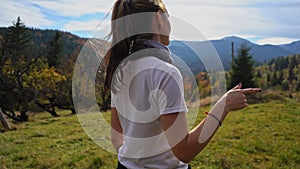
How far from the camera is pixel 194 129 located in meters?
1.18

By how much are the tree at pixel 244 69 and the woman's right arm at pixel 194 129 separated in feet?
74.6

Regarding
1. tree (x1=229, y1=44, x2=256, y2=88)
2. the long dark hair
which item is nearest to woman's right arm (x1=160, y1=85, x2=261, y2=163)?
the long dark hair

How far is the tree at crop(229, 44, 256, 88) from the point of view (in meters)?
23.2

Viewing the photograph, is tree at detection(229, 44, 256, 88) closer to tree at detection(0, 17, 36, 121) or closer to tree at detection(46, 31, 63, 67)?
tree at detection(0, 17, 36, 121)

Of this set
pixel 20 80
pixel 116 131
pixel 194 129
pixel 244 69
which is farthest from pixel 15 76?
pixel 194 129

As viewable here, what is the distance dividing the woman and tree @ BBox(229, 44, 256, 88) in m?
22.7

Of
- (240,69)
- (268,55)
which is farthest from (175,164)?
(268,55)

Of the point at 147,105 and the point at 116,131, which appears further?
the point at 116,131

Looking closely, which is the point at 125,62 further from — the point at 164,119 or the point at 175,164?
the point at 175,164

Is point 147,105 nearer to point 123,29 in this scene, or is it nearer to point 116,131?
point 123,29

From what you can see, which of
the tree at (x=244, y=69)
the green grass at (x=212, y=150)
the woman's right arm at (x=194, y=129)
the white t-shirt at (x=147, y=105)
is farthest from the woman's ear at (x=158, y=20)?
the tree at (x=244, y=69)

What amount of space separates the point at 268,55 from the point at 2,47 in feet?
580

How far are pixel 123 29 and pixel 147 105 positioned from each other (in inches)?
13.0

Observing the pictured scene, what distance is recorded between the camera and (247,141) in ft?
23.9
